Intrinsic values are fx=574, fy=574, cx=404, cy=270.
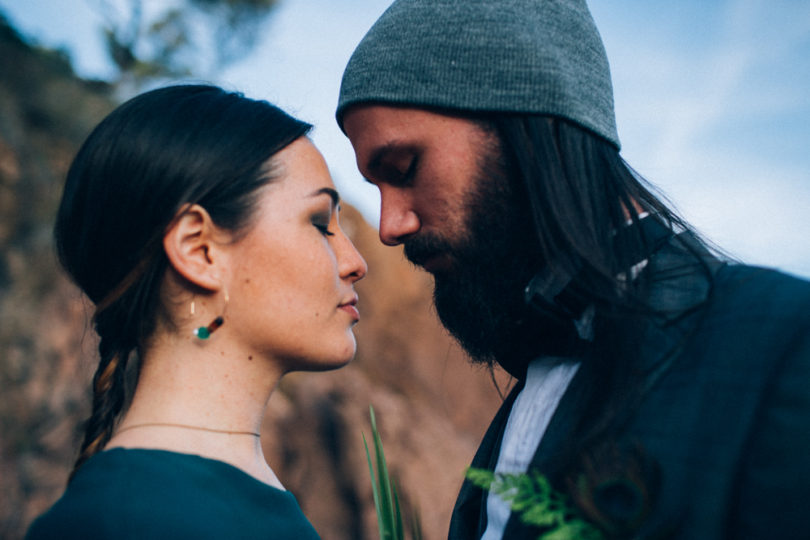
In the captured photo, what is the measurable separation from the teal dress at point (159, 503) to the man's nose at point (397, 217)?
970mm

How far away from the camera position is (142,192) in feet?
5.78

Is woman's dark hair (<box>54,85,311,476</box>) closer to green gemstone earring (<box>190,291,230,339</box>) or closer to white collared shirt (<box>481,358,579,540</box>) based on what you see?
green gemstone earring (<box>190,291,230,339</box>)

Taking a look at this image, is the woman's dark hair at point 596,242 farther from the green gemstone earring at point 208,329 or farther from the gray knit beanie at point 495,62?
the green gemstone earring at point 208,329

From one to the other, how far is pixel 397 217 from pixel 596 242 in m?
0.77

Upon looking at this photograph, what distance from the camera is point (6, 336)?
21.0 feet

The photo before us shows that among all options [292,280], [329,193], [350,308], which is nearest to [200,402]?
[292,280]

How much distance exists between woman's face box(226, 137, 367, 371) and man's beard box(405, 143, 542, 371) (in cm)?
37

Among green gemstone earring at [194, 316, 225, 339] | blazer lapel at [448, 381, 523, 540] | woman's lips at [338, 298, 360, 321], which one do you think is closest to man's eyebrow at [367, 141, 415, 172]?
woman's lips at [338, 298, 360, 321]

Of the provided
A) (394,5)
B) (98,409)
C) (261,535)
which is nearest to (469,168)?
(394,5)

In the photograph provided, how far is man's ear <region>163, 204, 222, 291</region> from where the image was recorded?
1766 mm

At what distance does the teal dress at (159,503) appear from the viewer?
1398 millimetres

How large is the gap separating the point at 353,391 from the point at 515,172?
306 inches

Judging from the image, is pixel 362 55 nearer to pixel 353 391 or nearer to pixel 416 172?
pixel 416 172

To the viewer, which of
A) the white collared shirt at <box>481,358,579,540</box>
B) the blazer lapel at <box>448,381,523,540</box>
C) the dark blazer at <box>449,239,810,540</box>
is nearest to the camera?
the dark blazer at <box>449,239,810,540</box>
